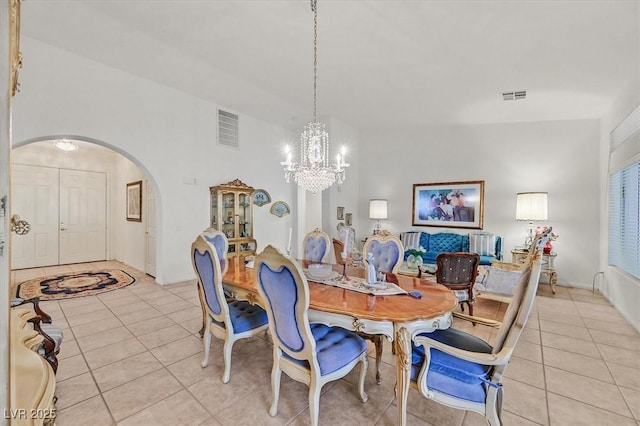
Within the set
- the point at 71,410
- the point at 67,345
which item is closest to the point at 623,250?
the point at 71,410

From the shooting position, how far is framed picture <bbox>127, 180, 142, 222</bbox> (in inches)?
229

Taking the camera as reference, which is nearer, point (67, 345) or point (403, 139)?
point (67, 345)

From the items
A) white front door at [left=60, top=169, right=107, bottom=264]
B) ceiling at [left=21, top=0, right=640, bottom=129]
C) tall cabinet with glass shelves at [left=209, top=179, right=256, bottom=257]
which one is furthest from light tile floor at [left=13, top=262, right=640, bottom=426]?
white front door at [left=60, top=169, right=107, bottom=264]

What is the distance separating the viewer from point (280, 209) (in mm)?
6391

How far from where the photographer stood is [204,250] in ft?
6.82

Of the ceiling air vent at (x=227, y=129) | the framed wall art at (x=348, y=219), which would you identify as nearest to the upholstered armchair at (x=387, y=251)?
the framed wall art at (x=348, y=219)

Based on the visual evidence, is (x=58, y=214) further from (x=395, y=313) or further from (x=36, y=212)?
(x=395, y=313)

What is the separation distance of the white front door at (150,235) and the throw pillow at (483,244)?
6.05 metres

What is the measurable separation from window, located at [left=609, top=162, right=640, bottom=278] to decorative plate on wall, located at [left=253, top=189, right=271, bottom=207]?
5768 millimetres

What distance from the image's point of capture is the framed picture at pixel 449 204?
18.4 feet

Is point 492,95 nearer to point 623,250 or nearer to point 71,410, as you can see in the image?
point 623,250

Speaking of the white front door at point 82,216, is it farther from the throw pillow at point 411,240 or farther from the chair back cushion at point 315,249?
the throw pillow at point 411,240

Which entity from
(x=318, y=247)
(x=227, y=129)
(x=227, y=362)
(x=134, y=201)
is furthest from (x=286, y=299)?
(x=134, y=201)

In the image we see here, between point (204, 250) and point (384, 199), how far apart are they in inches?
205
